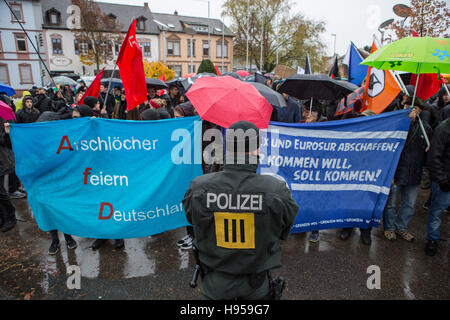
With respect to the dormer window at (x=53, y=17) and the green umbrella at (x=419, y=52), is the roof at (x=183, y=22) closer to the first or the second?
the dormer window at (x=53, y=17)

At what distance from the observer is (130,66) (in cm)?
402

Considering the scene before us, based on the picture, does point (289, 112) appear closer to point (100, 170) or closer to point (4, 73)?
point (100, 170)

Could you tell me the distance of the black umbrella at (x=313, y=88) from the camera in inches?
227

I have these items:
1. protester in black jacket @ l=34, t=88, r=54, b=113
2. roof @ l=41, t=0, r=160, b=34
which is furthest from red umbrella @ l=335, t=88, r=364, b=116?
roof @ l=41, t=0, r=160, b=34

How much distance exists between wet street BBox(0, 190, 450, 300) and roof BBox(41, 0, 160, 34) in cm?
4369

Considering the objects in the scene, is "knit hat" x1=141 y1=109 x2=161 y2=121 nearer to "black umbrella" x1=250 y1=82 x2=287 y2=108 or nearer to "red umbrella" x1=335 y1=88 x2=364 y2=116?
"black umbrella" x1=250 y1=82 x2=287 y2=108

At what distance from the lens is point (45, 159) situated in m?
3.78

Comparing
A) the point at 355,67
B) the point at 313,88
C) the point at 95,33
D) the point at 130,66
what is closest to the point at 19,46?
the point at 95,33

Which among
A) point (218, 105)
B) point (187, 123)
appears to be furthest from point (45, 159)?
point (218, 105)

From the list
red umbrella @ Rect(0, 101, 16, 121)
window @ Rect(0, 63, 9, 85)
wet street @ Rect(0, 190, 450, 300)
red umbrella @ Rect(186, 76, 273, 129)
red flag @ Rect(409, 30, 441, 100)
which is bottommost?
wet street @ Rect(0, 190, 450, 300)

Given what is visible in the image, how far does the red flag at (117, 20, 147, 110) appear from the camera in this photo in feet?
13.0

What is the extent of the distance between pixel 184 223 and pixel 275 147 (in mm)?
1630

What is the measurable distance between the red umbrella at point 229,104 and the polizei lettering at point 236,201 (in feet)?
4.94

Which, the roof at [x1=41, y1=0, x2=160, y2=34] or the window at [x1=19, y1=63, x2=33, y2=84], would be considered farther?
the roof at [x1=41, y1=0, x2=160, y2=34]
